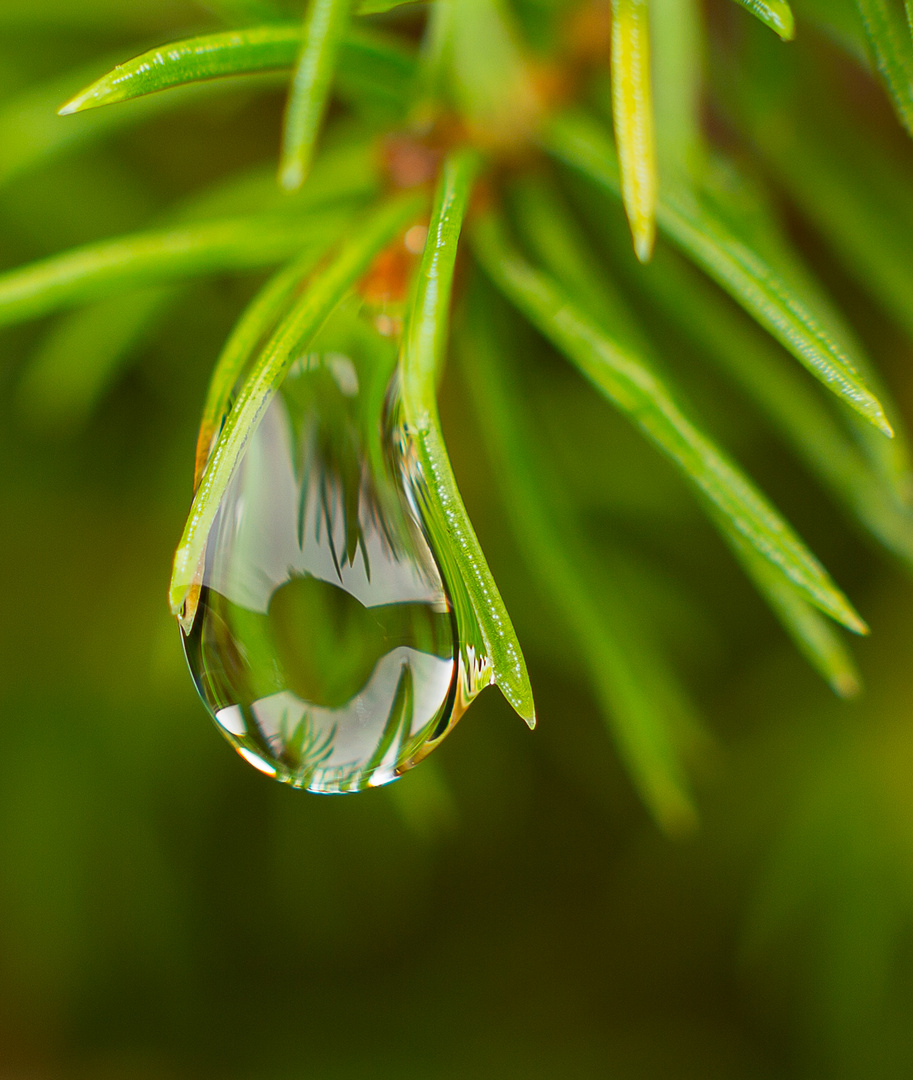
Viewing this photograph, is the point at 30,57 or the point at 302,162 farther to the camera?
the point at 30,57

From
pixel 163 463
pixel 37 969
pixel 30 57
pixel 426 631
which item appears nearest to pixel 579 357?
pixel 426 631

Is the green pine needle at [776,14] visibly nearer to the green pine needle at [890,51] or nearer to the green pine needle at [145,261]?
the green pine needle at [890,51]

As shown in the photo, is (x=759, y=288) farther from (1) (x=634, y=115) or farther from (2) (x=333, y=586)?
(2) (x=333, y=586)

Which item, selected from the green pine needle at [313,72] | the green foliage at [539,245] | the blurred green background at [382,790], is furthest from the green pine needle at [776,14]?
the blurred green background at [382,790]

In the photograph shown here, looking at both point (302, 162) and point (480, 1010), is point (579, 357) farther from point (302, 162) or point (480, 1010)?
point (480, 1010)

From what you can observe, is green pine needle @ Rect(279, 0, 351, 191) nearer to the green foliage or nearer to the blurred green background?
the green foliage

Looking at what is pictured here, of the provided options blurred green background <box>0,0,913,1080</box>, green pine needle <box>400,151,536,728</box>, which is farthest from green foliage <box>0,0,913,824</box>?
blurred green background <box>0,0,913,1080</box>

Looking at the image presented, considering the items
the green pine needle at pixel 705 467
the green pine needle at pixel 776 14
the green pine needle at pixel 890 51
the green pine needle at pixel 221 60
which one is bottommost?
the green pine needle at pixel 705 467

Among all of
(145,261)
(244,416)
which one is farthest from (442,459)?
(145,261)
